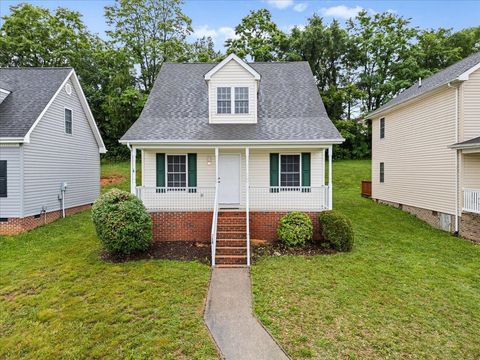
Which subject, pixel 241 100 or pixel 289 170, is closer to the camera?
pixel 289 170

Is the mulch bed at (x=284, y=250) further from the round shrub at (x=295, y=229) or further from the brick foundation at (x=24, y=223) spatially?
the brick foundation at (x=24, y=223)

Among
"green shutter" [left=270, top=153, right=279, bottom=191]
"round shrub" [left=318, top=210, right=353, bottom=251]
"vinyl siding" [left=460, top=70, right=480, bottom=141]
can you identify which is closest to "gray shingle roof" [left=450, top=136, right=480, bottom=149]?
"vinyl siding" [left=460, top=70, right=480, bottom=141]

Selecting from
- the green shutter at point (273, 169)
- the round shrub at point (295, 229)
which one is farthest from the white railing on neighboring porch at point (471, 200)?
the green shutter at point (273, 169)

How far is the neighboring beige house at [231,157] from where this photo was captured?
33.6ft

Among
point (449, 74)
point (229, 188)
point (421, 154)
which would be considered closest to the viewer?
point (229, 188)

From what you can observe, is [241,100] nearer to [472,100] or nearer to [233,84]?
[233,84]

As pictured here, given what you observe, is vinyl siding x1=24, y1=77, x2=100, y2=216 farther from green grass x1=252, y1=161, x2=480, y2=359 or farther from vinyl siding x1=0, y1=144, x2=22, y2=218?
green grass x1=252, y1=161, x2=480, y2=359

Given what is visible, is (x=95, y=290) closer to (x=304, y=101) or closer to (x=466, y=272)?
(x=466, y=272)

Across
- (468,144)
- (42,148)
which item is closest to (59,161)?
(42,148)

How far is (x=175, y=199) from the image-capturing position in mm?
10492

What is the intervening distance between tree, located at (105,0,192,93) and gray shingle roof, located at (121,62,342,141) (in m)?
17.1

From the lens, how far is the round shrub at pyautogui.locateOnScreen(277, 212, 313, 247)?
9.46 m

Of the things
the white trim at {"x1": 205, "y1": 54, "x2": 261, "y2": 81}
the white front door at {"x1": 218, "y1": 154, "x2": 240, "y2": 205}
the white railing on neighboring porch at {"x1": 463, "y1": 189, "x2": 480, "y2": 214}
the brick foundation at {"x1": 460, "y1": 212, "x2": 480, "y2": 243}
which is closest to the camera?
the white railing on neighboring porch at {"x1": 463, "y1": 189, "x2": 480, "y2": 214}

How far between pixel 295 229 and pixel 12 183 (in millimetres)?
10638
